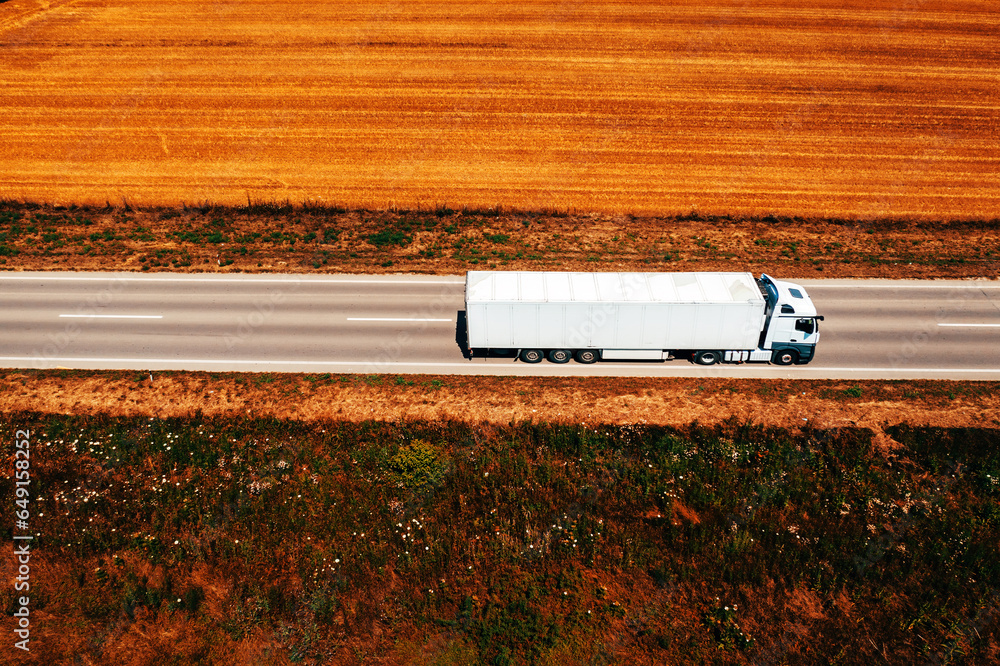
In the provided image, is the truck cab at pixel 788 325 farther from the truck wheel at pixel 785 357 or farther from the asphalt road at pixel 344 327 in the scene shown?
the asphalt road at pixel 344 327

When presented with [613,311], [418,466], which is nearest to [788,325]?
[613,311]

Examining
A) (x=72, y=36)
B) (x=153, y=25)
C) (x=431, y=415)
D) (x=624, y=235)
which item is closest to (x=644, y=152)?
(x=624, y=235)

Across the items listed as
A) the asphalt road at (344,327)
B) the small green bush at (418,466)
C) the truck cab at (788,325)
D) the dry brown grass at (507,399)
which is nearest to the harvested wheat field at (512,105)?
the asphalt road at (344,327)

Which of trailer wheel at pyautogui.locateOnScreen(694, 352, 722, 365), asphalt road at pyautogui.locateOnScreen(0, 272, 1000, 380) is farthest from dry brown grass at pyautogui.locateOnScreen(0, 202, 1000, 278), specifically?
trailer wheel at pyautogui.locateOnScreen(694, 352, 722, 365)

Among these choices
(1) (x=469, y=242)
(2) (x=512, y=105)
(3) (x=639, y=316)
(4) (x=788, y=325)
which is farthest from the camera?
(2) (x=512, y=105)

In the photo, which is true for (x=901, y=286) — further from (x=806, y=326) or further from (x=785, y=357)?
(x=785, y=357)
